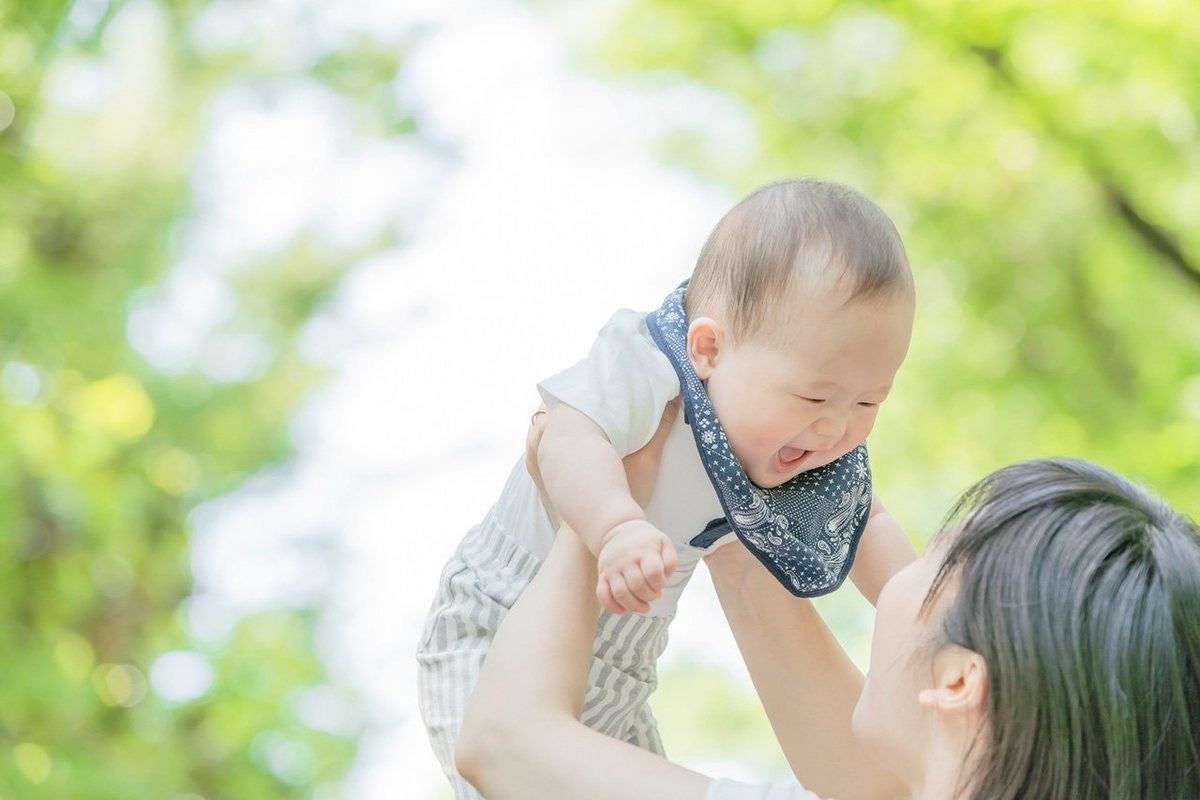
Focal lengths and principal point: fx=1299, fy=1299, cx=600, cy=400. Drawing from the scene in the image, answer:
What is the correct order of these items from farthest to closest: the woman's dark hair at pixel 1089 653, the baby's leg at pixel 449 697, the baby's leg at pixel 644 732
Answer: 1. the baby's leg at pixel 644 732
2. the baby's leg at pixel 449 697
3. the woman's dark hair at pixel 1089 653

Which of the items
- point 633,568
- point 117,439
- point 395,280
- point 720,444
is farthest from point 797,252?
point 395,280

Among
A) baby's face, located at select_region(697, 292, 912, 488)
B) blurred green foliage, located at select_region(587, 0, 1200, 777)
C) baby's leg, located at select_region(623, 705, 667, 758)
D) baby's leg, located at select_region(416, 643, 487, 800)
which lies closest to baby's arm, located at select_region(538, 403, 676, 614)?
baby's face, located at select_region(697, 292, 912, 488)

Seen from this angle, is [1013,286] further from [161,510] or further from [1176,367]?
[161,510]

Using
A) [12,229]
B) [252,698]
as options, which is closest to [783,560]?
[252,698]

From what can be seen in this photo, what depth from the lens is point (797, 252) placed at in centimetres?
101

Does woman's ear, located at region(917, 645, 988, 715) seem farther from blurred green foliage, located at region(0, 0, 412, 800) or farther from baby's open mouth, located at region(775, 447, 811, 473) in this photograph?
blurred green foliage, located at region(0, 0, 412, 800)

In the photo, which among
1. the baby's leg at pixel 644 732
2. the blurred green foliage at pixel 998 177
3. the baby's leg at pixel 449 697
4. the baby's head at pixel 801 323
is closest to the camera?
the baby's head at pixel 801 323

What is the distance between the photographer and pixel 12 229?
4266 millimetres

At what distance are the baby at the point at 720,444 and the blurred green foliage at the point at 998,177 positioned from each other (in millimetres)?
2822

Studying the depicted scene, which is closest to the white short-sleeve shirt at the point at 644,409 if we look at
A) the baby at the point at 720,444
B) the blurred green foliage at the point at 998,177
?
the baby at the point at 720,444

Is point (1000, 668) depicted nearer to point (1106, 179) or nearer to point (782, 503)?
point (782, 503)

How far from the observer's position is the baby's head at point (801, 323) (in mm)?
1001

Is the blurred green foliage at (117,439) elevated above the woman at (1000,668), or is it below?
above

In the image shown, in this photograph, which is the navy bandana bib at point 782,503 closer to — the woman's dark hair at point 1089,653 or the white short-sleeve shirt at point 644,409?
the white short-sleeve shirt at point 644,409
